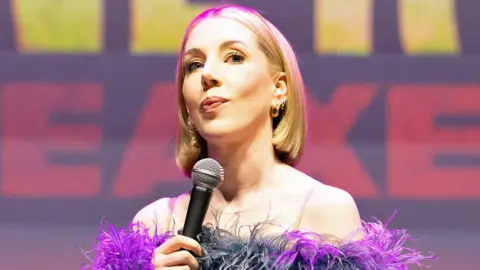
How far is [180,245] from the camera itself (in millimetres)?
1124

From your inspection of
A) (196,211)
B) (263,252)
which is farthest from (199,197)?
(263,252)

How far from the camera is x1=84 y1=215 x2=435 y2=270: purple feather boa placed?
3.87 ft

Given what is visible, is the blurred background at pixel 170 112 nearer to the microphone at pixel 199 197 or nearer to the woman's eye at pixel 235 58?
the woman's eye at pixel 235 58

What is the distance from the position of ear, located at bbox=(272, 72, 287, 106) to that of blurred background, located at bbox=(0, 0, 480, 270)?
76 cm

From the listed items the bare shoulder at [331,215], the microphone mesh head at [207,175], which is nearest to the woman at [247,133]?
the bare shoulder at [331,215]

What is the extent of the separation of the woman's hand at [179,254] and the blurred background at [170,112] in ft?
3.35

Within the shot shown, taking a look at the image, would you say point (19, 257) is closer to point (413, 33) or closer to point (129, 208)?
point (129, 208)

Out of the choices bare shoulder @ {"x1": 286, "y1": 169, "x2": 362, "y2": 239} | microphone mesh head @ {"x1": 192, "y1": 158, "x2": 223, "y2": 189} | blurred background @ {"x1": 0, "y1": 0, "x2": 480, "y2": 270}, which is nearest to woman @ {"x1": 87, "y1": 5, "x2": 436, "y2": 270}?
bare shoulder @ {"x1": 286, "y1": 169, "x2": 362, "y2": 239}

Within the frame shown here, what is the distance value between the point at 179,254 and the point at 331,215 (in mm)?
285

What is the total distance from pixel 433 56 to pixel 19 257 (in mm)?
1231

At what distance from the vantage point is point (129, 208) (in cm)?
214

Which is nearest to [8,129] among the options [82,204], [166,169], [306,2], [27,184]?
[27,184]

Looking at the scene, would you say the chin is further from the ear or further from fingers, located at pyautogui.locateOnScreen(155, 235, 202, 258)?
fingers, located at pyautogui.locateOnScreen(155, 235, 202, 258)

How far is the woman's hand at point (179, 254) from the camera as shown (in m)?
1.12
